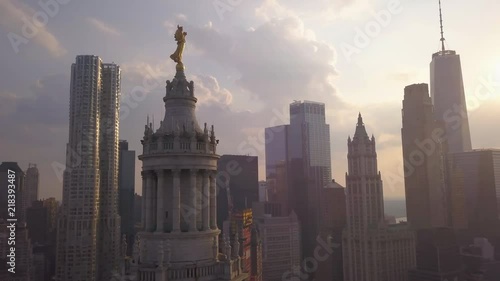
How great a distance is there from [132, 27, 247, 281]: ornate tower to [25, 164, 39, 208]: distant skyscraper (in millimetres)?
100205

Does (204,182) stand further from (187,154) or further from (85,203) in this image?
(85,203)

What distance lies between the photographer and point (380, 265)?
19675 cm

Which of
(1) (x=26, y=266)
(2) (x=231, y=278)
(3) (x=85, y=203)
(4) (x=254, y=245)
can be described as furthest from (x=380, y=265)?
(2) (x=231, y=278)

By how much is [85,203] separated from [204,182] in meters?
145

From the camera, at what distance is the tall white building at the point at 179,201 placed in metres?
25.7

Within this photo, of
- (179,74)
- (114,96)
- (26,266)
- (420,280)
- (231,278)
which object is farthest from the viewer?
(420,280)

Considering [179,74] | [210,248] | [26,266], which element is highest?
[179,74]

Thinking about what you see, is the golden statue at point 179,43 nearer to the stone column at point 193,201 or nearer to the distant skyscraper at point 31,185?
the stone column at point 193,201

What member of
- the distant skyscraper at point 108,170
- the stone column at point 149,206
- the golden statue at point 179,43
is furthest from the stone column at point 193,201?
the distant skyscraper at point 108,170

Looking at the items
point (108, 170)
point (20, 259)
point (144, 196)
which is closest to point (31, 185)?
point (20, 259)

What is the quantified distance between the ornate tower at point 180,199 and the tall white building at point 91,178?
127434 mm

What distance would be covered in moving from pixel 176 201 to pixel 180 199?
1.39 feet

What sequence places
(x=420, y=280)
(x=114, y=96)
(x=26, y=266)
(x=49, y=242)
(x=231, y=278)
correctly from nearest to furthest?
(x=231, y=278)
(x=26, y=266)
(x=49, y=242)
(x=114, y=96)
(x=420, y=280)

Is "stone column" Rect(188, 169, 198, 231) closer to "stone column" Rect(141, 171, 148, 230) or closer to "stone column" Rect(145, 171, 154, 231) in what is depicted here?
"stone column" Rect(145, 171, 154, 231)
